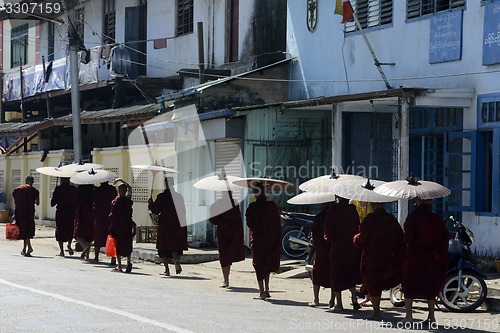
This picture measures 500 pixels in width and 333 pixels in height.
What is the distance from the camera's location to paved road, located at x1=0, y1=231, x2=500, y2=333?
10.2m

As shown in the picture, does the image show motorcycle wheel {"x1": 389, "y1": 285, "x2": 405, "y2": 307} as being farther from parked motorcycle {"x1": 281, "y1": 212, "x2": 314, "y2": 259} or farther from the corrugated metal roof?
the corrugated metal roof

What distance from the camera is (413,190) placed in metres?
11.2

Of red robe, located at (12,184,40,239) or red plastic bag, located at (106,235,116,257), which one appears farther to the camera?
red robe, located at (12,184,40,239)

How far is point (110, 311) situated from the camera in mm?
11086

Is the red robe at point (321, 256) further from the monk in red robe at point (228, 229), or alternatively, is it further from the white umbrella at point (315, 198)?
the monk in red robe at point (228, 229)

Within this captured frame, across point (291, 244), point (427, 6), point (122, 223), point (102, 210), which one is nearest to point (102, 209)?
point (102, 210)

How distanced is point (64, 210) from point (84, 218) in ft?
3.57

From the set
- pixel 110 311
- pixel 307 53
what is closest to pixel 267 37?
pixel 307 53

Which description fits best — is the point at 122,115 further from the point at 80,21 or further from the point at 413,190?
the point at 413,190

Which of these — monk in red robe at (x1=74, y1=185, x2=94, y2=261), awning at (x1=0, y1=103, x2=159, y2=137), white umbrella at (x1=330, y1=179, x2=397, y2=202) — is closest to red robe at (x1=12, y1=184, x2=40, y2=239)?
monk in red robe at (x1=74, y1=185, x2=94, y2=261)

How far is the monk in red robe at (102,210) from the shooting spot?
1903 cm

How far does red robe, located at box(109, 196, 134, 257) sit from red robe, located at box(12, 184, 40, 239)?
3.47m

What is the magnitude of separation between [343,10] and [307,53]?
3119 millimetres

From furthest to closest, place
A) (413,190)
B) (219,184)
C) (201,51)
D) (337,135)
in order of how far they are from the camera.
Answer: (201,51), (337,135), (219,184), (413,190)
